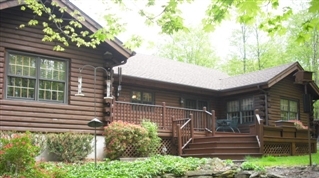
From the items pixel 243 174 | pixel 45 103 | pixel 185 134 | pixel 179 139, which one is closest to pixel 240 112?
pixel 185 134

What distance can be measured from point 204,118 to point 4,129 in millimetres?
8195

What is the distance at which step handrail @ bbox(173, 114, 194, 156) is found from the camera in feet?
47.3

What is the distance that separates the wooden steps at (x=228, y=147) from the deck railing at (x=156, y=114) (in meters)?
1.70

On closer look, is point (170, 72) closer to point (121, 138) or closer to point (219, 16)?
point (121, 138)

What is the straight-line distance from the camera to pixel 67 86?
1246 centimetres

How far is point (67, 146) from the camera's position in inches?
446

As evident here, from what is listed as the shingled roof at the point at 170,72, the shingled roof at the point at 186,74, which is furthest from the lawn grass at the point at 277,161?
the shingled roof at the point at 170,72

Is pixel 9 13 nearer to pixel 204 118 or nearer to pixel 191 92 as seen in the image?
pixel 204 118

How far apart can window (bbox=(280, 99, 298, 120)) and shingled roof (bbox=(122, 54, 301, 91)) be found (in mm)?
1873

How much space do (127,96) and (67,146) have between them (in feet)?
18.8

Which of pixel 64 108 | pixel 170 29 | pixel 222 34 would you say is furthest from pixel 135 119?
pixel 222 34

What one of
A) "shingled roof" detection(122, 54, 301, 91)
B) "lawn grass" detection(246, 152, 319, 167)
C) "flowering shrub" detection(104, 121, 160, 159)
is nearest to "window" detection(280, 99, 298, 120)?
"shingled roof" detection(122, 54, 301, 91)

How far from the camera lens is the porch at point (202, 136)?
13.4m

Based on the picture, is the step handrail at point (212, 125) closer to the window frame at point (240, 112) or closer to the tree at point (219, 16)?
the window frame at point (240, 112)
